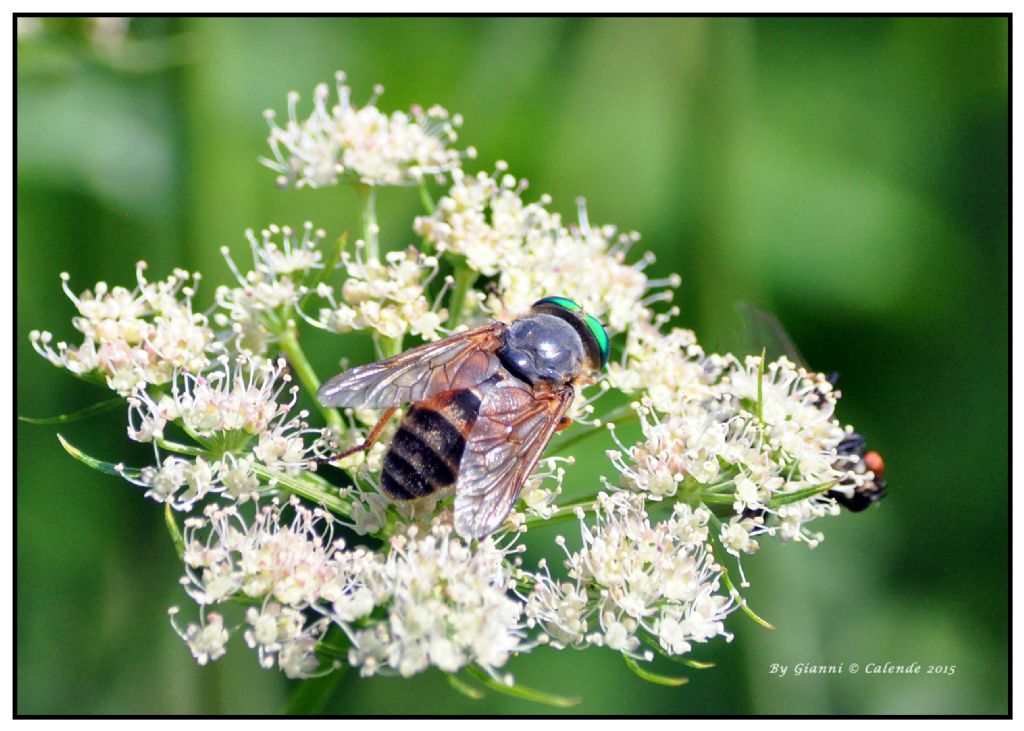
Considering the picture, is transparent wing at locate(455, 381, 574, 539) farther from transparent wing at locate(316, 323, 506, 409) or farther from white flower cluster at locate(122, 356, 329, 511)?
white flower cluster at locate(122, 356, 329, 511)

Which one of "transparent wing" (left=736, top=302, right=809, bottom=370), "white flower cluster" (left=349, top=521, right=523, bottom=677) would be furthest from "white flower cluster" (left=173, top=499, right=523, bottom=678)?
"transparent wing" (left=736, top=302, right=809, bottom=370)

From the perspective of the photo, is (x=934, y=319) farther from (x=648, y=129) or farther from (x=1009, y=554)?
(x=648, y=129)

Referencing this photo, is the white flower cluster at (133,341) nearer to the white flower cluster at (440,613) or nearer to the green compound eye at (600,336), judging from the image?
the white flower cluster at (440,613)

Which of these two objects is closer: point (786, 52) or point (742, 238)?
point (742, 238)

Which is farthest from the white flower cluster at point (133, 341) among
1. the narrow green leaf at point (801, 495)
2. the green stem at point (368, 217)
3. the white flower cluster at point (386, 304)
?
the narrow green leaf at point (801, 495)

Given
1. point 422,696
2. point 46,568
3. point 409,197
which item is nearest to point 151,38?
point 409,197

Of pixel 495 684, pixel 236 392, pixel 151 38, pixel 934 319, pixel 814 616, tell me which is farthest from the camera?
pixel 934 319
